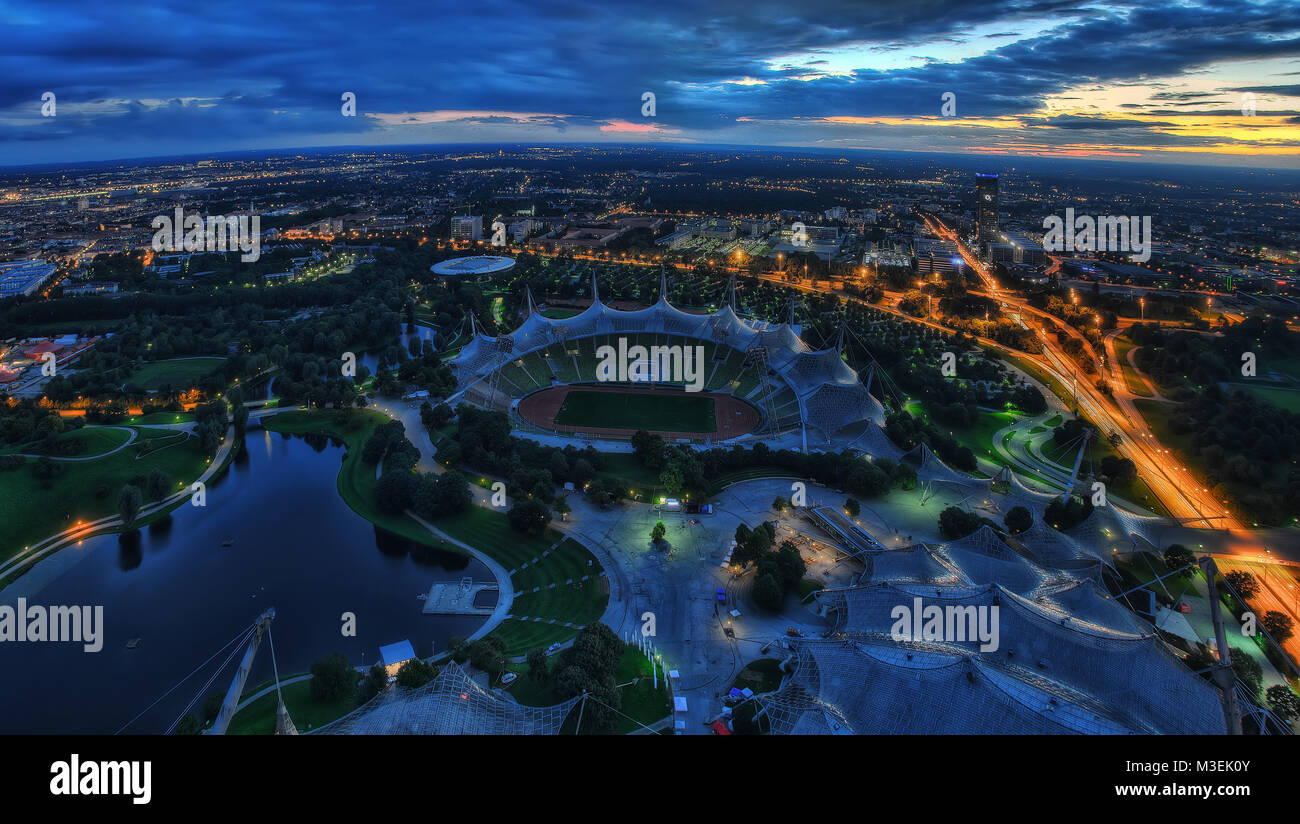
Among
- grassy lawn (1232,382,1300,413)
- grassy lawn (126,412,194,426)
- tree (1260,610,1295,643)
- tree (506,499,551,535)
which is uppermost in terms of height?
grassy lawn (1232,382,1300,413)

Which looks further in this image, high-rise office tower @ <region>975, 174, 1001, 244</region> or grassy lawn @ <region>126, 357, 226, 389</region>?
high-rise office tower @ <region>975, 174, 1001, 244</region>

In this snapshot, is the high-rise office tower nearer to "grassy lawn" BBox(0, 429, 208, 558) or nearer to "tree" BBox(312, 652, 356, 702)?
"grassy lawn" BBox(0, 429, 208, 558)

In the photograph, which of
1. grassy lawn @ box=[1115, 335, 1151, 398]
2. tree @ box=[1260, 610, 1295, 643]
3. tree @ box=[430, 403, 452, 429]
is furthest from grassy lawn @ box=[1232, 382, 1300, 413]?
tree @ box=[430, 403, 452, 429]

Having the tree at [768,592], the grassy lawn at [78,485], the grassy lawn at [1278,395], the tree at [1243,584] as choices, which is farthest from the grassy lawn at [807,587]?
the grassy lawn at [1278,395]

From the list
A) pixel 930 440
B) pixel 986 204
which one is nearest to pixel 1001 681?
pixel 930 440

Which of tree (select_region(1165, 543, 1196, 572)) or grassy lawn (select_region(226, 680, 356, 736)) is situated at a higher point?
tree (select_region(1165, 543, 1196, 572))

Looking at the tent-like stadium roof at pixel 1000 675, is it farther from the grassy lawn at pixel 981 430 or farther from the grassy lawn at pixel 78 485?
the grassy lawn at pixel 78 485

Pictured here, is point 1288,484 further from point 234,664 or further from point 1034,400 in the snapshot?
point 234,664

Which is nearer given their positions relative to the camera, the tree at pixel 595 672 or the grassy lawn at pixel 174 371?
the tree at pixel 595 672
